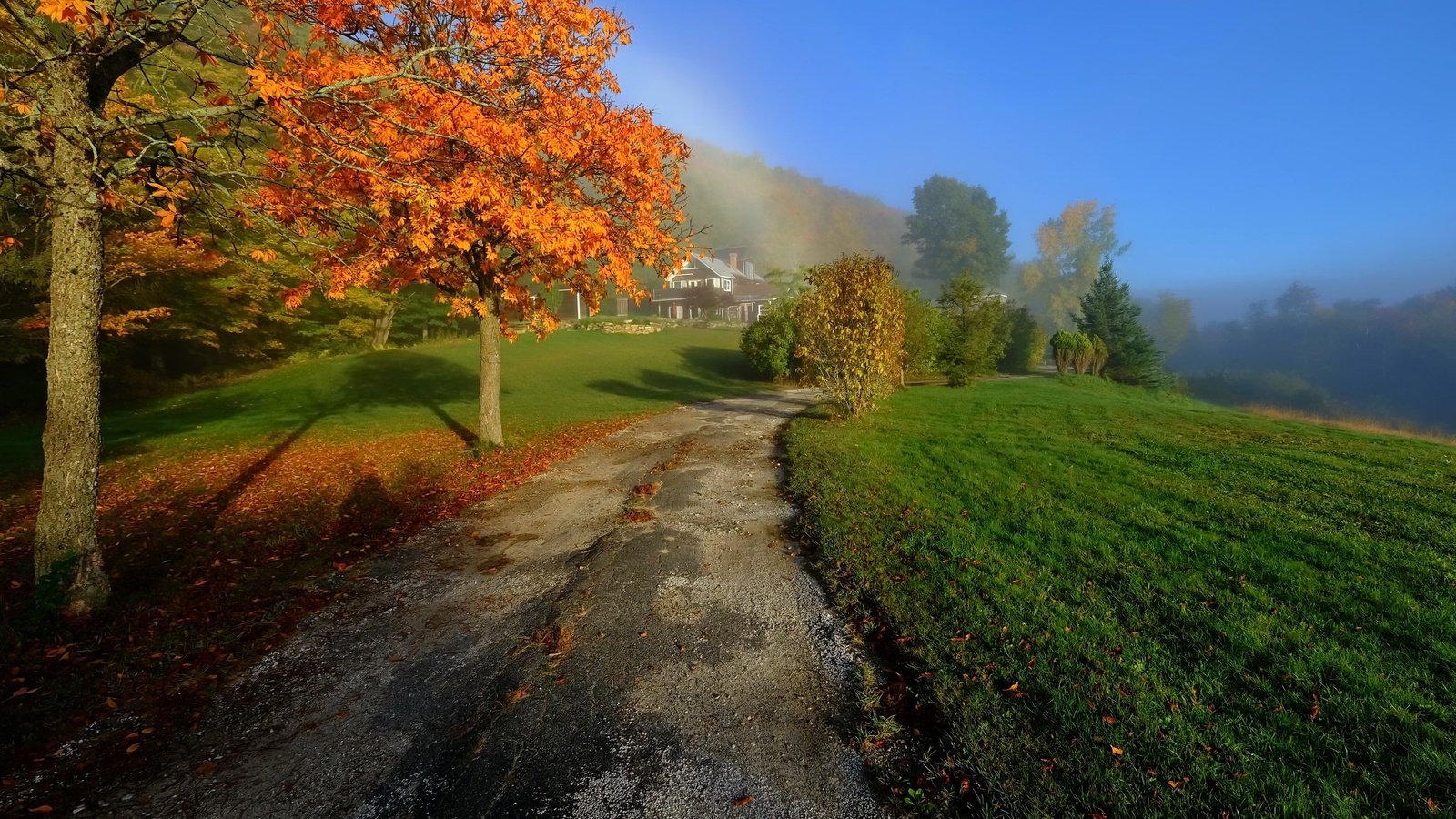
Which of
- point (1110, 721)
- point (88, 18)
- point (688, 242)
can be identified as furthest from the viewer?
point (688, 242)

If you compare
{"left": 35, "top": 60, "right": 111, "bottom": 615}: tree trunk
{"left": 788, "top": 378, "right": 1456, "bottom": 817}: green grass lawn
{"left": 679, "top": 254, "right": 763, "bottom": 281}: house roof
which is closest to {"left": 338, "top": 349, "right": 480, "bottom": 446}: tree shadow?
{"left": 35, "top": 60, "right": 111, "bottom": 615}: tree trunk

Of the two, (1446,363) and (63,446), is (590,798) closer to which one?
(63,446)

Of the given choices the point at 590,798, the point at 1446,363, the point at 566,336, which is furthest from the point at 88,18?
the point at 1446,363

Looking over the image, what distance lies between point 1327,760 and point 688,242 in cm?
1028

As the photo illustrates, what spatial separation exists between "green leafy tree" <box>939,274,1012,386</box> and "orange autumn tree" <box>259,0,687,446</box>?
1836 cm

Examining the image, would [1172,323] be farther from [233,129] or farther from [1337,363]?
[233,129]

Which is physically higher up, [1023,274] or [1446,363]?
[1023,274]

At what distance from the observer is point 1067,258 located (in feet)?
310

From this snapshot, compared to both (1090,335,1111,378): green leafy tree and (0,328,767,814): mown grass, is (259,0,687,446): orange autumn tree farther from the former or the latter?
(1090,335,1111,378): green leafy tree

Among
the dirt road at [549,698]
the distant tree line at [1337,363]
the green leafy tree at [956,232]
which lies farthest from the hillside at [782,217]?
the dirt road at [549,698]

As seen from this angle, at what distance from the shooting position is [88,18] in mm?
4629

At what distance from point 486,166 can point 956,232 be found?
104 metres

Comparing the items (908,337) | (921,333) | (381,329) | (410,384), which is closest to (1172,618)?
(908,337)

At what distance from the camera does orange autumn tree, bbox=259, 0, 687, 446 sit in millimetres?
7891
